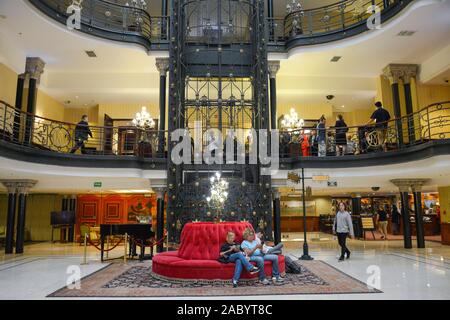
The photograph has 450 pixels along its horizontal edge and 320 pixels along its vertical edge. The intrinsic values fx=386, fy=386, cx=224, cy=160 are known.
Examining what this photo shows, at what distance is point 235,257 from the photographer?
7113mm

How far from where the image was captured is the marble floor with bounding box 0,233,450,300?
254 inches

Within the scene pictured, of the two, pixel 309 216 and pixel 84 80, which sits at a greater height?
pixel 84 80

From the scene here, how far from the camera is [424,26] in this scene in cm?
1195

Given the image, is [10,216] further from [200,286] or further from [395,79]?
[395,79]

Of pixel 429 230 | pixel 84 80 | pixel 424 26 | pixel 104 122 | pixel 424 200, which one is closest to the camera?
pixel 424 26

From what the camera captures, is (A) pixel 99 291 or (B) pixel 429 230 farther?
(B) pixel 429 230

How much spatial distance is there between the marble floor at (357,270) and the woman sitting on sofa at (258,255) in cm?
101

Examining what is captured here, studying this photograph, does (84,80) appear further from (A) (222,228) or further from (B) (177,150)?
(A) (222,228)

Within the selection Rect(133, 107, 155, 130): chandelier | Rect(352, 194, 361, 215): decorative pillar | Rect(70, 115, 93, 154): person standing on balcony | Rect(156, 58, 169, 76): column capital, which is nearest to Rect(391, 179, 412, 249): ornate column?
Rect(352, 194, 361, 215): decorative pillar

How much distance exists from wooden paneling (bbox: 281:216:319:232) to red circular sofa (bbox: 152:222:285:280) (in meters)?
14.2

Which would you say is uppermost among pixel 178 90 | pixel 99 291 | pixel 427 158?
pixel 178 90

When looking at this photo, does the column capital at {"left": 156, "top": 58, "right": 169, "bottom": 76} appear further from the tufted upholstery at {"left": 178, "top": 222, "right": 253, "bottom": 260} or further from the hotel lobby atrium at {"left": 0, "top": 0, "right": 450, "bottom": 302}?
the tufted upholstery at {"left": 178, "top": 222, "right": 253, "bottom": 260}

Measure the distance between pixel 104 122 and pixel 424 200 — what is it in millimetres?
19304

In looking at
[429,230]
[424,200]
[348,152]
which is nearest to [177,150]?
[348,152]
